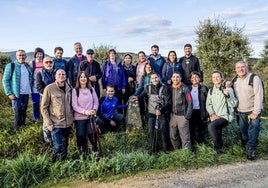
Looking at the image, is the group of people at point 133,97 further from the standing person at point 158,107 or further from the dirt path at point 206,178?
the dirt path at point 206,178

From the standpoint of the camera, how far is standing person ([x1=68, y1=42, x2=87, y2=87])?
9.42m

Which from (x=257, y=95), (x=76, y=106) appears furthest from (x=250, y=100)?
(x=76, y=106)

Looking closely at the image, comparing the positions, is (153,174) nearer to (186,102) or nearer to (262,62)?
(186,102)

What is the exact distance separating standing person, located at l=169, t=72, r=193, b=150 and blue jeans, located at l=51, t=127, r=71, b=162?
2.72 metres

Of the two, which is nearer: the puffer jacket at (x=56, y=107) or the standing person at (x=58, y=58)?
the puffer jacket at (x=56, y=107)

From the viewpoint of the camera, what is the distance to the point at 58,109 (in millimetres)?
7000

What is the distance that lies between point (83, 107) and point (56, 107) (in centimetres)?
62

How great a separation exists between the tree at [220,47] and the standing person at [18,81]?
1809 centimetres

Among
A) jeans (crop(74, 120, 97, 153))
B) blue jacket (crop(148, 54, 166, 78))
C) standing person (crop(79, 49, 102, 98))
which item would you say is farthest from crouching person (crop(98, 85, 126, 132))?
blue jacket (crop(148, 54, 166, 78))

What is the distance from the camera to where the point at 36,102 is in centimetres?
917

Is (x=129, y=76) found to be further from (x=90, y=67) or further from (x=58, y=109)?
(x=58, y=109)

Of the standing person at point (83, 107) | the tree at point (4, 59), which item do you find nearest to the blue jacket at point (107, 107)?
the standing person at point (83, 107)

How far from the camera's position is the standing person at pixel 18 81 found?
8570mm

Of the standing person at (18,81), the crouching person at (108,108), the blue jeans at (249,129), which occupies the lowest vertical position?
the blue jeans at (249,129)
